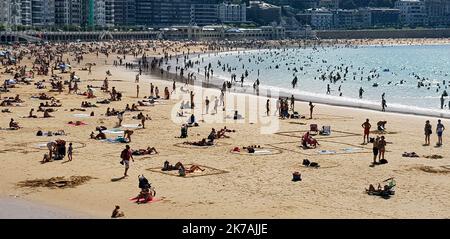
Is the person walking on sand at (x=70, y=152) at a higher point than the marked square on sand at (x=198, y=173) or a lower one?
higher

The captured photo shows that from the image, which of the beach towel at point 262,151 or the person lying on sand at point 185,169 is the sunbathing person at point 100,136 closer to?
the beach towel at point 262,151

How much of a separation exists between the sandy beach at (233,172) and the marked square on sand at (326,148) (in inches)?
1.6

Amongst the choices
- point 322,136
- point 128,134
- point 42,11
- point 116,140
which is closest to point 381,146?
point 322,136

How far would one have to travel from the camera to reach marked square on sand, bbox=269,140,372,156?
2530 cm

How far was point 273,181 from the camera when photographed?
65.7 feet

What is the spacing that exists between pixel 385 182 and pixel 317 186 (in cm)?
223

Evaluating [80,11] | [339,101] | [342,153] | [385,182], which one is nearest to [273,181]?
[385,182]

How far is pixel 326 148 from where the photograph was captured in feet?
86.2

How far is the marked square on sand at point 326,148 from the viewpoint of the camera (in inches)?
996
